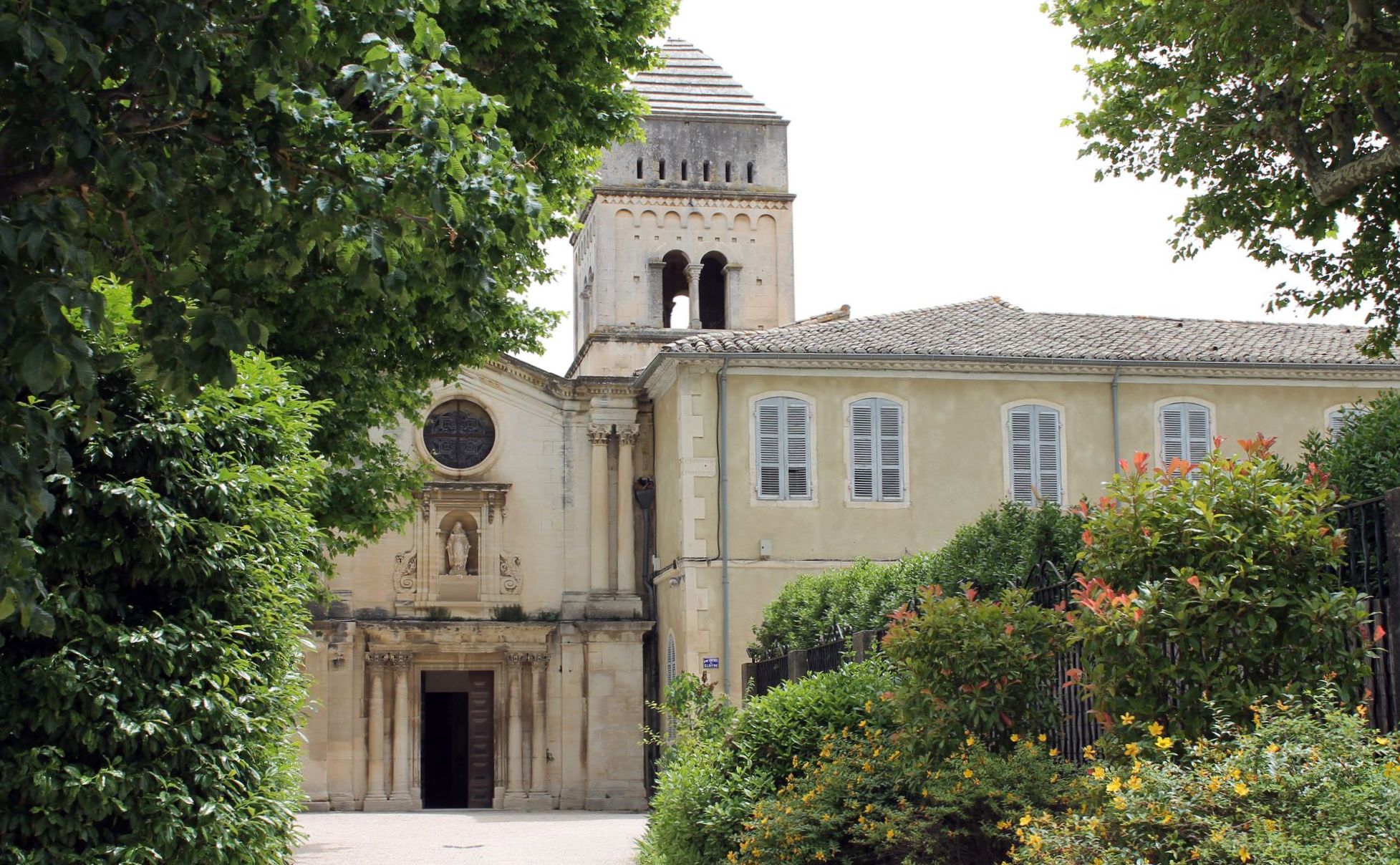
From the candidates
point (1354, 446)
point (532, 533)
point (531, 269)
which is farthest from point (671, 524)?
point (1354, 446)

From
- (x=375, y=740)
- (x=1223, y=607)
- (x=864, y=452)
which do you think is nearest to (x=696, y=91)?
(x=864, y=452)

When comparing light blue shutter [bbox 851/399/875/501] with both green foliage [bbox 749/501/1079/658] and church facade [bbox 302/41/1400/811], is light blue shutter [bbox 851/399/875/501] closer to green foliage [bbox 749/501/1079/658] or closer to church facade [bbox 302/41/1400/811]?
church facade [bbox 302/41/1400/811]

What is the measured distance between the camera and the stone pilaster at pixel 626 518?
33438 mm

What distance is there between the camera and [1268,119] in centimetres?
1373

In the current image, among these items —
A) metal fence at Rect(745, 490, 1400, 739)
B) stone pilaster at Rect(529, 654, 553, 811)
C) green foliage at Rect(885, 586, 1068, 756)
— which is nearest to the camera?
metal fence at Rect(745, 490, 1400, 739)

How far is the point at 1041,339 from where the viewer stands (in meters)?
30.4

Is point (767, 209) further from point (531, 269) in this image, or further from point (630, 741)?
point (531, 269)

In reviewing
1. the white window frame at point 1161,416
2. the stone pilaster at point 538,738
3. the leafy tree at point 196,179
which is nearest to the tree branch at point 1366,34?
the leafy tree at point 196,179

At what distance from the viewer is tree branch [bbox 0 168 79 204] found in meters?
6.83

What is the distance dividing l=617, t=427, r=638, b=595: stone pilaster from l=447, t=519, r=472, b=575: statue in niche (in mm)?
3017

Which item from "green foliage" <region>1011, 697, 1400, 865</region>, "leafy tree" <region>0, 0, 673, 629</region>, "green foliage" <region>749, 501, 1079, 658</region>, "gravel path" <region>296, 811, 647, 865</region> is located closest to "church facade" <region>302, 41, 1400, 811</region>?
"gravel path" <region>296, 811, 647, 865</region>

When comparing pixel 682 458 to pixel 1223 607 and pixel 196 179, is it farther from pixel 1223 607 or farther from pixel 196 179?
pixel 196 179

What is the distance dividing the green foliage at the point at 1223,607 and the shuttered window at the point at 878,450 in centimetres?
1984

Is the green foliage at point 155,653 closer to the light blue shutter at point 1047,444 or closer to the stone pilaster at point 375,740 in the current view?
the light blue shutter at point 1047,444
